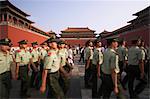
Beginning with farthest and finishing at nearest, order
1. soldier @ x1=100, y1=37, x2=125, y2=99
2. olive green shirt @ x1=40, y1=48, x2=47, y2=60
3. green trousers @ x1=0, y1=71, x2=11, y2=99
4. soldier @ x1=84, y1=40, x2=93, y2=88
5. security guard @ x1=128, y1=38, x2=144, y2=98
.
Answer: olive green shirt @ x1=40, y1=48, x2=47, y2=60, soldier @ x1=84, y1=40, x2=93, y2=88, security guard @ x1=128, y1=38, x2=144, y2=98, green trousers @ x1=0, y1=71, x2=11, y2=99, soldier @ x1=100, y1=37, x2=125, y2=99

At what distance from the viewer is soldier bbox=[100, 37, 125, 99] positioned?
4.80 m

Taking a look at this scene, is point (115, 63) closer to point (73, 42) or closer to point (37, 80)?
point (37, 80)

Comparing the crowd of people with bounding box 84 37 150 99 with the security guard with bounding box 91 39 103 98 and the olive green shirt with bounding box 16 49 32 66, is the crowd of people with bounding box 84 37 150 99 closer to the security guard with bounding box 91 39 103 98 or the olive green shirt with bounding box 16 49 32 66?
the security guard with bounding box 91 39 103 98

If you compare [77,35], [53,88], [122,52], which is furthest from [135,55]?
[77,35]

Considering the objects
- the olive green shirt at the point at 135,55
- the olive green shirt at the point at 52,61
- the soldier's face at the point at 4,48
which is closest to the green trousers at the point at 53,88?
the olive green shirt at the point at 52,61

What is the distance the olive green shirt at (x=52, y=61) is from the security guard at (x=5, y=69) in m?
0.93

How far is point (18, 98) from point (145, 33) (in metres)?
15.6

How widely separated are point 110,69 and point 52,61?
1.14 meters

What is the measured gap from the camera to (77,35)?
72.7m

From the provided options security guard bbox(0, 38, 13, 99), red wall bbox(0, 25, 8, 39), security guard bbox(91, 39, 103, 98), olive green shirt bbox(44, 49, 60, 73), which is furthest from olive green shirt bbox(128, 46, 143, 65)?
red wall bbox(0, 25, 8, 39)

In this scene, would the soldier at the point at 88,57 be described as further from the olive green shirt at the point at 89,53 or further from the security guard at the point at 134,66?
the security guard at the point at 134,66

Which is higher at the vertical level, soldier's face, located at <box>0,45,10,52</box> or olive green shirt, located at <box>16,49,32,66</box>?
soldier's face, located at <box>0,45,10,52</box>

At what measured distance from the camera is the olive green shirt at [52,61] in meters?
4.87

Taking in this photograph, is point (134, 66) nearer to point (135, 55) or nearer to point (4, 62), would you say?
point (135, 55)
